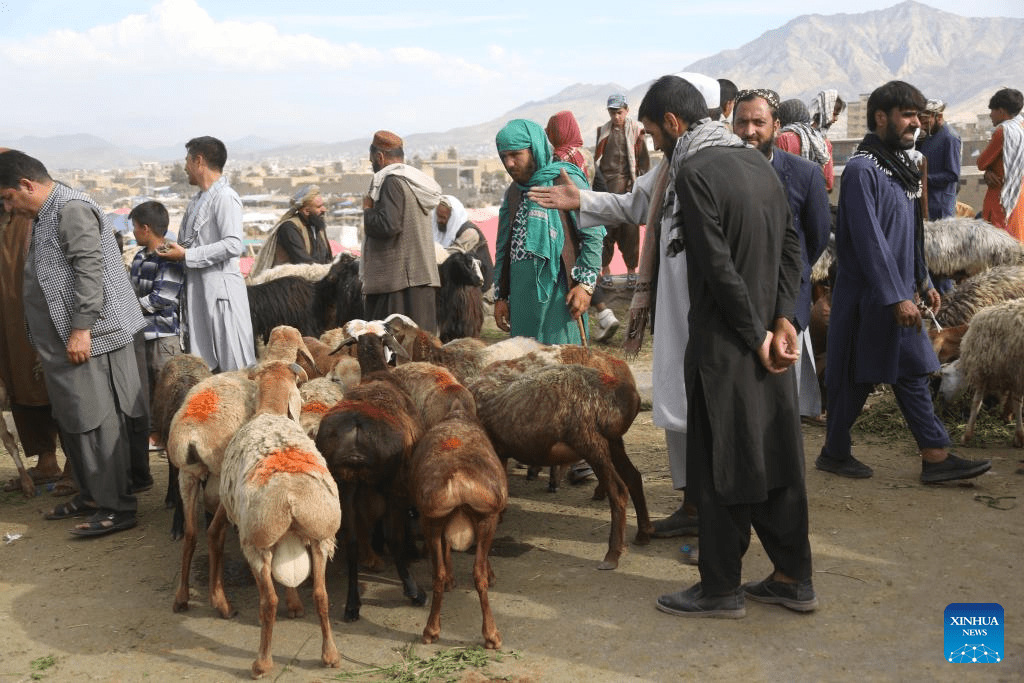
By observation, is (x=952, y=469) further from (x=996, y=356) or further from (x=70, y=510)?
(x=70, y=510)

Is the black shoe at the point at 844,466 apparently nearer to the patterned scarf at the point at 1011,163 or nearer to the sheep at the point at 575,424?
the sheep at the point at 575,424

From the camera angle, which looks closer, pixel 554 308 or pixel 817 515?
pixel 817 515

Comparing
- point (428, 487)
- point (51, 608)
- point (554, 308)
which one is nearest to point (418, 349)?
point (554, 308)

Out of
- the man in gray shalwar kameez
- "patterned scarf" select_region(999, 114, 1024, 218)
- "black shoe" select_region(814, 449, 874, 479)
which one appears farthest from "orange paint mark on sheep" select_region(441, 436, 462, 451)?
"patterned scarf" select_region(999, 114, 1024, 218)

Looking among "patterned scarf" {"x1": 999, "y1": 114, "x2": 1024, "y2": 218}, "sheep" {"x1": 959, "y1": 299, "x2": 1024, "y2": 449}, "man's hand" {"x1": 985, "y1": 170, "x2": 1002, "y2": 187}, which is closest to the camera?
"sheep" {"x1": 959, "y1": 299, "x2": 1024, "y2": 449}

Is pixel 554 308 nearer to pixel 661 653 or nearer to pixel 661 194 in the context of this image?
pixel 661 194

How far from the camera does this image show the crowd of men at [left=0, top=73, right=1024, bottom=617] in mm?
4000

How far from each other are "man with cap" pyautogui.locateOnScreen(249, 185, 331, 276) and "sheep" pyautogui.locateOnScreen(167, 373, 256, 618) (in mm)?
6543

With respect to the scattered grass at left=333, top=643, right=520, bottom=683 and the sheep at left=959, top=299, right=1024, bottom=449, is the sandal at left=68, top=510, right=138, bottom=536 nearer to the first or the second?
the scattered grass at left=333, top=643, right=520, bottom=683

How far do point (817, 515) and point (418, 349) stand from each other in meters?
2.58

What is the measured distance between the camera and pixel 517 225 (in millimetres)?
5938

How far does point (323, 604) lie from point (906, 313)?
11.7 ft

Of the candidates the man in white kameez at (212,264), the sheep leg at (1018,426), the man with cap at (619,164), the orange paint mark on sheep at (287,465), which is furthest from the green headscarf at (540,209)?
the man with cap at (619,164)

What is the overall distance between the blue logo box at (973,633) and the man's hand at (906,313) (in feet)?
5.78
